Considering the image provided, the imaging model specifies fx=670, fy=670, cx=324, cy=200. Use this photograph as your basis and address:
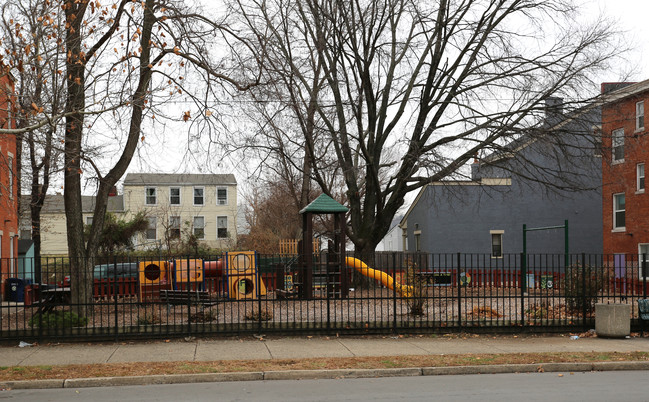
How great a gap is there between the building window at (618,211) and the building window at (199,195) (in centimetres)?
3506

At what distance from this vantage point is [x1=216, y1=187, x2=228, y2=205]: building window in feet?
197

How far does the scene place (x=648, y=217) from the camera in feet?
104

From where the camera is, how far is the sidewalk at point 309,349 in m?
11.8

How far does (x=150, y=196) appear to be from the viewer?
191 feet

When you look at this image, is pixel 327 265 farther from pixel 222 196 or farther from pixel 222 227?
pixel 222 196

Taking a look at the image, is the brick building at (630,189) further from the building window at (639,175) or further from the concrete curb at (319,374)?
the concrete curb at (319,374)

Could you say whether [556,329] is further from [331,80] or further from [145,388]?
[331,80]

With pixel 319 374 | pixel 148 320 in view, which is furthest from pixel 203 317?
pixel 319 374

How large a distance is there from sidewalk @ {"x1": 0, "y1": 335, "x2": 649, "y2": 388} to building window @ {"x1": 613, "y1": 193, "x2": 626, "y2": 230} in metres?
21.0

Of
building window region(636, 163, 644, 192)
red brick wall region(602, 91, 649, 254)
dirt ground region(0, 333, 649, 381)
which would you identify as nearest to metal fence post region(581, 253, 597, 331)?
dirt ground region(0, 333, 649, 381)

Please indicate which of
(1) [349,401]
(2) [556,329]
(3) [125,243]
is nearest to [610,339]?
(2) [556,329]

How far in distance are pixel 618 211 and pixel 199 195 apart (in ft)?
117

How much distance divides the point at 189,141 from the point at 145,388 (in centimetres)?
965

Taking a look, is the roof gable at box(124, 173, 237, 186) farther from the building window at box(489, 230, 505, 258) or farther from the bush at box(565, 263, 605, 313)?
the bush at box(565, 263, 605, 313)
